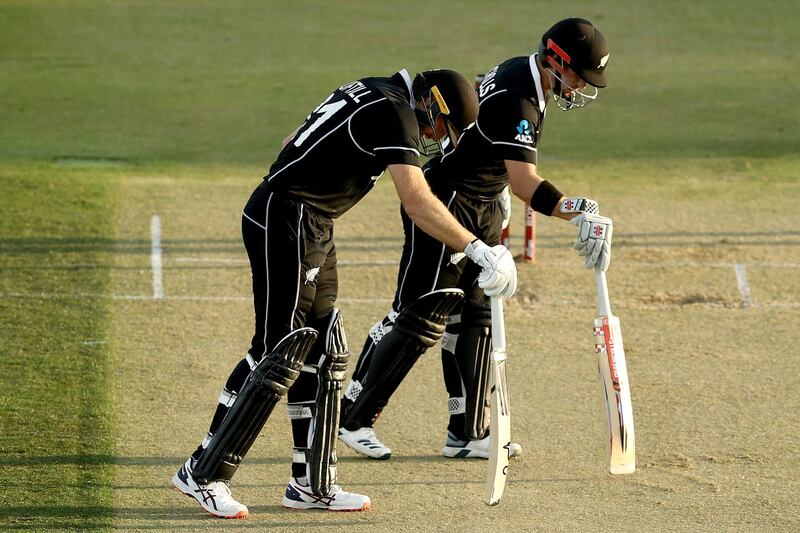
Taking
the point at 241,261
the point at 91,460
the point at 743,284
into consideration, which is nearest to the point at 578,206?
the point at 91,460

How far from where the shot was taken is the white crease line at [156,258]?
386 inches

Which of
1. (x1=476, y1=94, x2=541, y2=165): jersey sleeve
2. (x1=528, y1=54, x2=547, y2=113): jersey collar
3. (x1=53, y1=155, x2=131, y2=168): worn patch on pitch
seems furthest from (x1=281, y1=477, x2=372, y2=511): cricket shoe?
(x1=53, y1=155, x2=131, y2=168): worn patch on pitch

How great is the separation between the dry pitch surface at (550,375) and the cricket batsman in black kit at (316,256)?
0.78 feet

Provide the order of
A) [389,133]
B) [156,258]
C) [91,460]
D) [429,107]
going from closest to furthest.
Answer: [389,133] < [429,107] < [91,460] < [156,258]

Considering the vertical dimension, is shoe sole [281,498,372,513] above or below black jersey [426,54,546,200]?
below

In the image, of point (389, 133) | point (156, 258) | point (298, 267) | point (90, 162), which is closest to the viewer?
point (389, 133)

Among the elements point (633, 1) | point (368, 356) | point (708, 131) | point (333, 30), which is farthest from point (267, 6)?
point (368, 356)

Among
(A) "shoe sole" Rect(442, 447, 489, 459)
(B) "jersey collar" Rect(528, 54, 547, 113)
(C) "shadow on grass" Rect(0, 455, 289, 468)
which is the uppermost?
(B) "jersey collar" Rect(528, 54, 547, 113)

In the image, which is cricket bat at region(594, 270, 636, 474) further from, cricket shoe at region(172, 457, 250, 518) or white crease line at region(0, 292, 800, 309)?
white crease line at region(0, 292, 800, 309)

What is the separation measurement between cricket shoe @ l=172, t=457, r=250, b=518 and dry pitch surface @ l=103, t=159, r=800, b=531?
0.18 feet

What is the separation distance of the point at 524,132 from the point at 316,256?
134 centimetres

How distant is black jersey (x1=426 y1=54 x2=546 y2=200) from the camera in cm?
658

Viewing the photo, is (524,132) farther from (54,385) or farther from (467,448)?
(54,385)

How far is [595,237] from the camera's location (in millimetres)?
6395
